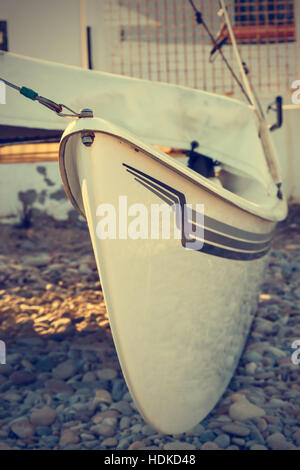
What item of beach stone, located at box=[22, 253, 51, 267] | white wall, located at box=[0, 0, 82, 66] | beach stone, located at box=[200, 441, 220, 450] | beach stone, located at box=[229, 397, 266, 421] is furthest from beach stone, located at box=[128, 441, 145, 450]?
white wall, located at box=[0, 0, 82, 66]

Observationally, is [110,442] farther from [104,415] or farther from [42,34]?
[42,34]

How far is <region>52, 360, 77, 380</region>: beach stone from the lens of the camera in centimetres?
310

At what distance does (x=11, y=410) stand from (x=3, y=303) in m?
1.83

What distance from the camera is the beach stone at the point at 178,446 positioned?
234cm

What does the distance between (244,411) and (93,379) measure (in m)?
0.88

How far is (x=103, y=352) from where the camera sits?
11.1 feet

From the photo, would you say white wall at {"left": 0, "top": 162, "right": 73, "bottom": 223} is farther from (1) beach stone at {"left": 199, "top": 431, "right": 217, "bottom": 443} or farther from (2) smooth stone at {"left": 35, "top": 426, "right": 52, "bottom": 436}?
(1) beach stone at {"left": 199, "top": 431, "right": 217, "bottom": 443}

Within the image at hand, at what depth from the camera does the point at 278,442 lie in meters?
2.32

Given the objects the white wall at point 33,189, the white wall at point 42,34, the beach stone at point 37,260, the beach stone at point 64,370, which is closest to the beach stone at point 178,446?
the beach stone at point 64,370

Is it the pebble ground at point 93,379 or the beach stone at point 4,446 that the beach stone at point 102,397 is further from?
the beach stone at point 4,446

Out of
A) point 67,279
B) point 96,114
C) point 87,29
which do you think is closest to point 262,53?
point 87,29

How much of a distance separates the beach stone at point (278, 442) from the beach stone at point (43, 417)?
1002mm
